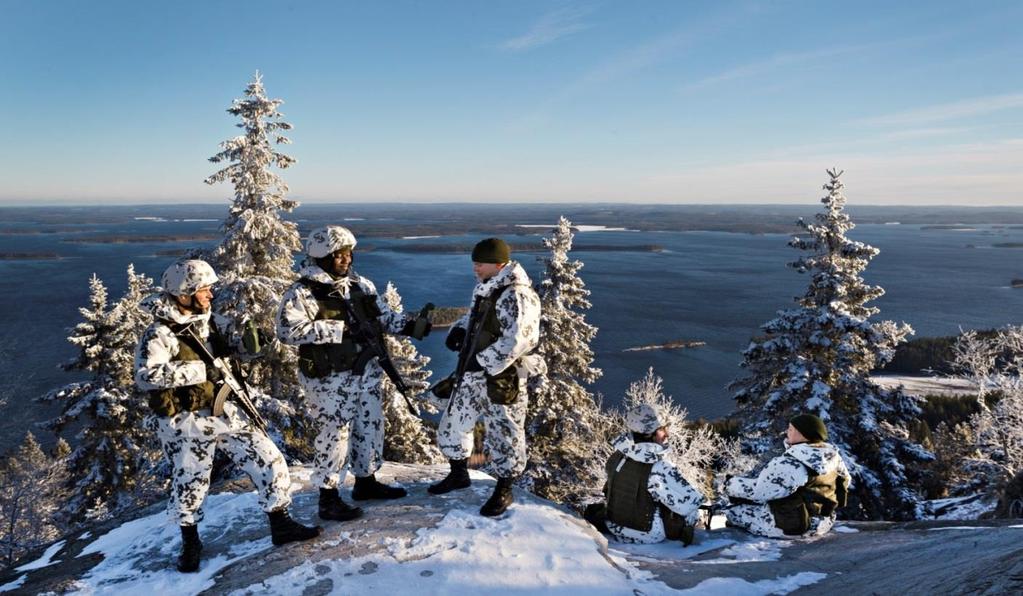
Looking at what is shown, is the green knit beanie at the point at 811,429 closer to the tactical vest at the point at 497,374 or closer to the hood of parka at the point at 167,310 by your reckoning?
the tactical vest at the point at 497,374

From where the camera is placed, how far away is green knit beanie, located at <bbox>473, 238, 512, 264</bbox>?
5.16 m

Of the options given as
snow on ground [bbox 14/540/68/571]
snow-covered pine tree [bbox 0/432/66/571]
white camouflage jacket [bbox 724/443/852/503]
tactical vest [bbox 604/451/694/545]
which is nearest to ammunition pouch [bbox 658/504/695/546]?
tactical vest [bbox 604/451/694/545]

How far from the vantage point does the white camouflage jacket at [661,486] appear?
539 cm

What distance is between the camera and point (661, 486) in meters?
5.40

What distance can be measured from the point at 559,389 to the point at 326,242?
50.4 feet

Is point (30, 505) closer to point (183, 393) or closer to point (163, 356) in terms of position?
point (183, 393)

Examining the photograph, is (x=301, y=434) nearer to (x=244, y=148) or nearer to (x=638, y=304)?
(x=244, y=148)

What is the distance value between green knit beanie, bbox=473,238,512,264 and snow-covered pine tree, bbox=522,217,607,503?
13563mm

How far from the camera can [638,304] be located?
10038cm

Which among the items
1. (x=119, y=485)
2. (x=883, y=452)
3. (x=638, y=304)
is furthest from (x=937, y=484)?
(x=638, y=304)

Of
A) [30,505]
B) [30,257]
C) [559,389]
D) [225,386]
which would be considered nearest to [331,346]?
[225,386]

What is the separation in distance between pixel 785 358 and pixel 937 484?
17715mm

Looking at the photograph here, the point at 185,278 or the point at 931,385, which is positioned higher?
the point at 185,278

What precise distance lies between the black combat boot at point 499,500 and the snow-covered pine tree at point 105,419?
51.8ft
